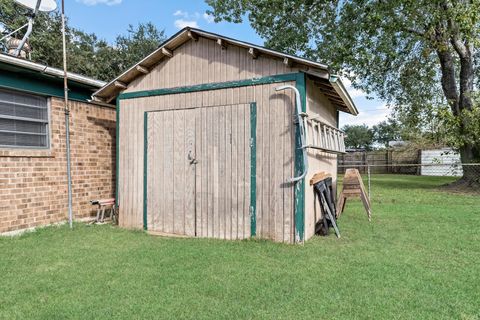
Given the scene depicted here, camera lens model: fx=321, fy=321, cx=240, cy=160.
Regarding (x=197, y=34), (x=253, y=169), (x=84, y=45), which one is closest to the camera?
(x=253, y=169)

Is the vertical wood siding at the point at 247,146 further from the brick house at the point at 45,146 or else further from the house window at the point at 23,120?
the house window at the point at 23,120

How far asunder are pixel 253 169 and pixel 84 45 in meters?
22.6

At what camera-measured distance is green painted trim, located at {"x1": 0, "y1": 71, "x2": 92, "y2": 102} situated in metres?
5.26

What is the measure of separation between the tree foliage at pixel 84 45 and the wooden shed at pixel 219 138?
15900 mm

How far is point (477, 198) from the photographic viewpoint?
9477mm

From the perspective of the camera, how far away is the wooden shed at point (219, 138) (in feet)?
15.6

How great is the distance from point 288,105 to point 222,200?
181 cm

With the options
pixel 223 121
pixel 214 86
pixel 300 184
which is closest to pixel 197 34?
pixel 214 86

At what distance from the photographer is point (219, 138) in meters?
5.23

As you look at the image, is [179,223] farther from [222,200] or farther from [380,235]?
[380,235]

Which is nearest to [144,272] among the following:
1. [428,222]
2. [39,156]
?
[39,156]

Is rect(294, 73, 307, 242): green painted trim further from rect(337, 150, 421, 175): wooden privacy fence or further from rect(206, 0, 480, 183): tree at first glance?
rect(337, 150, 421, 175): wooden privacy fence

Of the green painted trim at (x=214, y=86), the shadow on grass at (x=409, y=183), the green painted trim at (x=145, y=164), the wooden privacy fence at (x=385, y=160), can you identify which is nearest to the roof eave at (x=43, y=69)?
the green painted trim at (x=214, y=86)

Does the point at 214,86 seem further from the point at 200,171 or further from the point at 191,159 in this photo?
the point at 200,171
